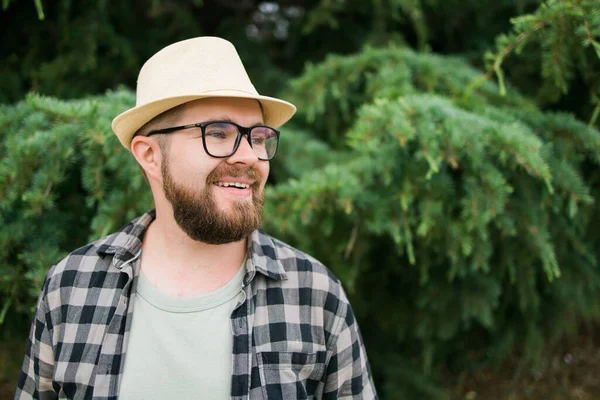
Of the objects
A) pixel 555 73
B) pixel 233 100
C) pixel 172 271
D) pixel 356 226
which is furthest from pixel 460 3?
pixel 172 271

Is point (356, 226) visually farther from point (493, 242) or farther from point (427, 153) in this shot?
point (493, 242)

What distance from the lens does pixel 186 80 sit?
4.88 ft

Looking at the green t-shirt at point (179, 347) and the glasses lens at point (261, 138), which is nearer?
the green t-shirt at point (179, 347)

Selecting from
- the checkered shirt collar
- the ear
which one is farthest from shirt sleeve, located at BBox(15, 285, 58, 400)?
the ear

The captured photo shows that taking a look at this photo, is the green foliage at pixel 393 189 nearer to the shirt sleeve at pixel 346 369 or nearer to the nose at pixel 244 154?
the shirt sleeve at pixel 346 369

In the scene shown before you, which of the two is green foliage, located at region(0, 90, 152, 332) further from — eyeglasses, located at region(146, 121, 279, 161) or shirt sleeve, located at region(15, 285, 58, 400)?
eyeglasses, located at region(146, 121, 279, 161)

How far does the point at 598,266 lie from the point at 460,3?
6.30 feet

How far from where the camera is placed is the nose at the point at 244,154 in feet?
4.81

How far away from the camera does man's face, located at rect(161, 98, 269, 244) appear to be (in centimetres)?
147

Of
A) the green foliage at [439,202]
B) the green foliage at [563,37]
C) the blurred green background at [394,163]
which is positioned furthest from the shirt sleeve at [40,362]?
the green foliage at [563,37]

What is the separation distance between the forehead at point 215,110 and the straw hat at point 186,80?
32 millimetres

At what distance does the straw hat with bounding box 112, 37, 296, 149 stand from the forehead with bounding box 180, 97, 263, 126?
0.03 meters

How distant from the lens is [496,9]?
3355mm

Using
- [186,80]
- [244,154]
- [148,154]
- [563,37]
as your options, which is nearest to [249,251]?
[244,154]
